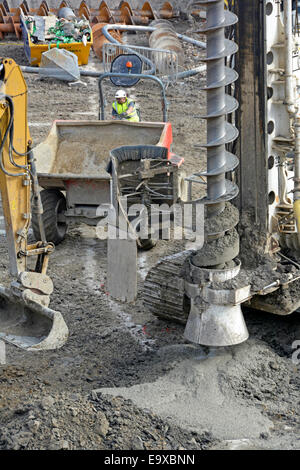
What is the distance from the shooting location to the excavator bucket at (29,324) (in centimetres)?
582

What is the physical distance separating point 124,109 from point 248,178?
4857 millimetres

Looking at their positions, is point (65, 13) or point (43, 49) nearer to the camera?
point (43, 49)

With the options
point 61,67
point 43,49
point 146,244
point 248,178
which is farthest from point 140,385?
point 43,49

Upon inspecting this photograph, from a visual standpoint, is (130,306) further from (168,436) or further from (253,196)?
(168,436)

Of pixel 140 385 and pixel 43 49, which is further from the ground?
pixel 43 49

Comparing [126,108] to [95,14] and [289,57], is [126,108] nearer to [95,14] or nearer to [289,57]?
[289,57]

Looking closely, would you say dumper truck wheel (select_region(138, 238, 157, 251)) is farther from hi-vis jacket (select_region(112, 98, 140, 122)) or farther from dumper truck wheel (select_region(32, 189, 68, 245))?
hi-vis jacket (select_region(112, 98, 140, 122))

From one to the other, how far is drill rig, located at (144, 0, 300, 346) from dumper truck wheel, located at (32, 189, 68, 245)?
11.4 ft

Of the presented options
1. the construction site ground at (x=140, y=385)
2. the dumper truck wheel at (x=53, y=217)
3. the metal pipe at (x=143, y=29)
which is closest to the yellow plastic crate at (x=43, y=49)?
the metal pipe at (x=143, y=29)

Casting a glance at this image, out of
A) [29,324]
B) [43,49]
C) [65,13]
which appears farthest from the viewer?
[65,13]

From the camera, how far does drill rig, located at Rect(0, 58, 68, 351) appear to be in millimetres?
5980

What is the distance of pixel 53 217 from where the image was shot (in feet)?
29.3

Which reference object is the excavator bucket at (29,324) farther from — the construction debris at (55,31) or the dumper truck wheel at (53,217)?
the construction debris at (55,31)

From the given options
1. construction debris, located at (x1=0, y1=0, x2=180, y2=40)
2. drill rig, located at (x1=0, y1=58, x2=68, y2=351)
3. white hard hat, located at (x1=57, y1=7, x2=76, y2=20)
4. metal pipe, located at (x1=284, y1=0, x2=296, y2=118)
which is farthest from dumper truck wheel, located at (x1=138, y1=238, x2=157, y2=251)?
construction debris, located at (x1=0, y1=0, x2=180, y2=40)
